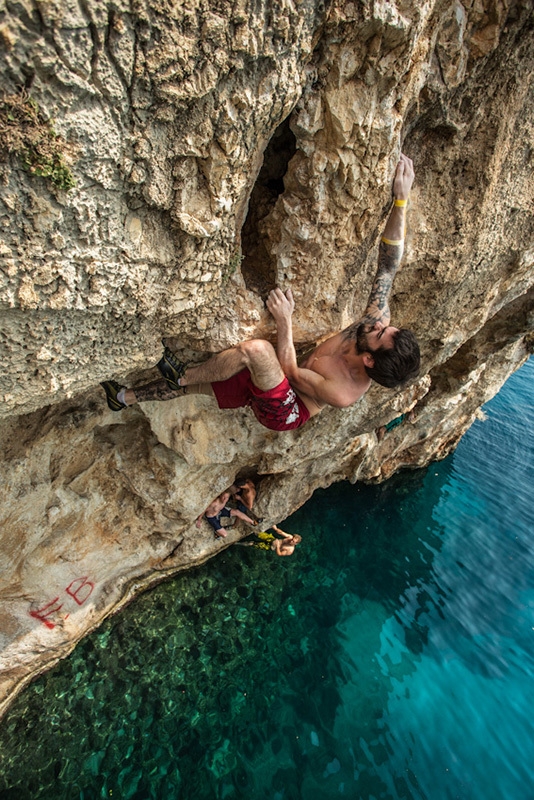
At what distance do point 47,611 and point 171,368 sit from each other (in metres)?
4.12

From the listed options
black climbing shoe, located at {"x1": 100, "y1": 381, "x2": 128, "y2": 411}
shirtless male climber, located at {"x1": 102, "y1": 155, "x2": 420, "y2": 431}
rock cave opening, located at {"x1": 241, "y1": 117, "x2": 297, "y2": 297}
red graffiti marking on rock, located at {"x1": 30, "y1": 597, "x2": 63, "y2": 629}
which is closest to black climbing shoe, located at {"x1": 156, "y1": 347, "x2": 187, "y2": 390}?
shirtless male climber, located at {"x1": 102, "y1": 155, "x2": 420, "y2": 431}

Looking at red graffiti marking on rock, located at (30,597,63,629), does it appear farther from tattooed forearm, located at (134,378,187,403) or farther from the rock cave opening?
the rock cave opening

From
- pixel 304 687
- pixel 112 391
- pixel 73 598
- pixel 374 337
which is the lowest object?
pixel 304 687

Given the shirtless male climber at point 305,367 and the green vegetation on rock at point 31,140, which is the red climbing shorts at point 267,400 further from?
the green vegetation on rock at point 31,140

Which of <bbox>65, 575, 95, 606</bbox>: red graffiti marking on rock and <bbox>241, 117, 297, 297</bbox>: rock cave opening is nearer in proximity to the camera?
<bbox>241, 117, 297, 297</bbox>: rock cave opening

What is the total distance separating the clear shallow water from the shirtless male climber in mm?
4309

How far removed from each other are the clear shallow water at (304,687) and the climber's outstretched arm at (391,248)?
18.3 feet

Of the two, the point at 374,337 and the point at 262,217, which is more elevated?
the point at 262,217

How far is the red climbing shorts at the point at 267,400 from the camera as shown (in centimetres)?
388

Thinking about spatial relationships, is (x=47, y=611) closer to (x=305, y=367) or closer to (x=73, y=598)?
(x=73, y=598)

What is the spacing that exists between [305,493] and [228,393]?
16.1 feet

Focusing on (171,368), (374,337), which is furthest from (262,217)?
(171,368)

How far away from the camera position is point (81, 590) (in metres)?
5.84

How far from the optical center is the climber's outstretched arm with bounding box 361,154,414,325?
3521 mm
